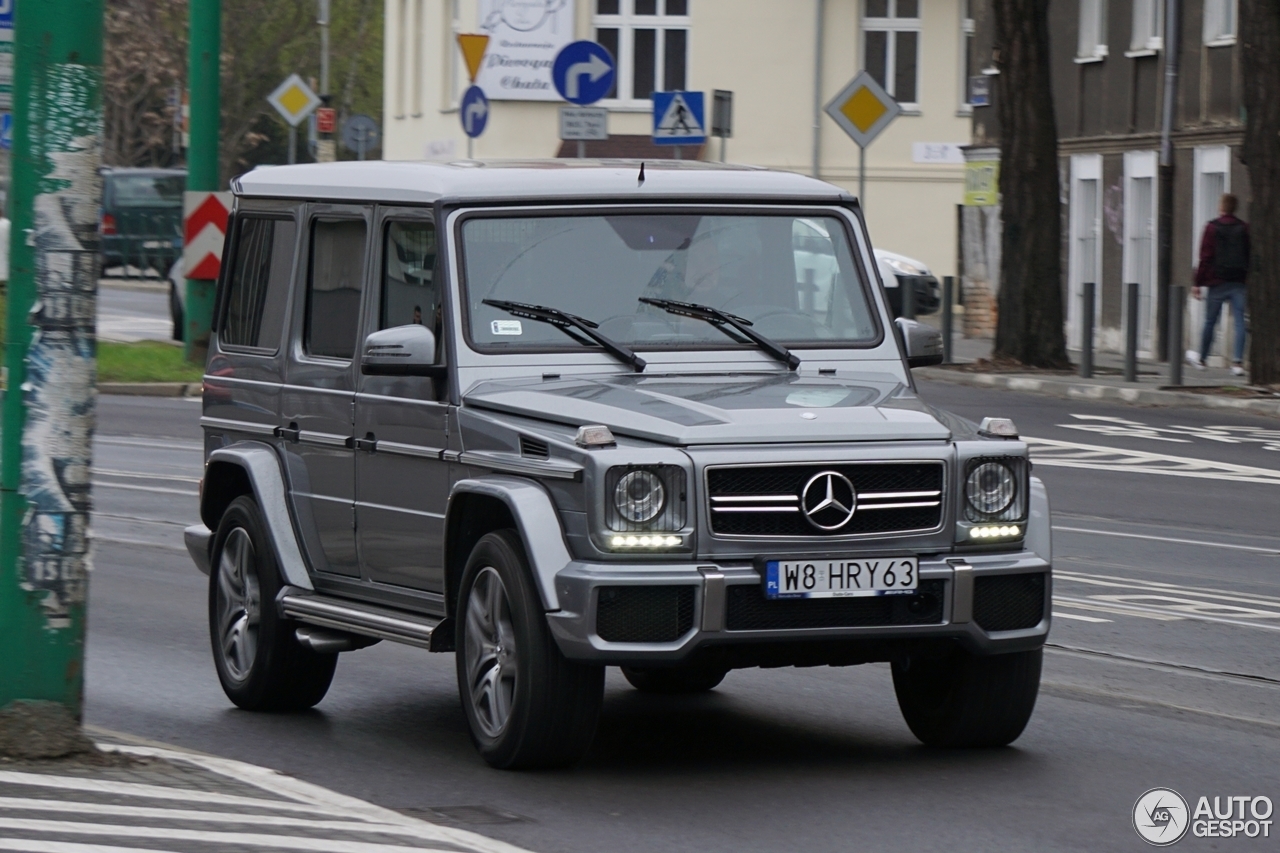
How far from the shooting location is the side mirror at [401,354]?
8.06 m

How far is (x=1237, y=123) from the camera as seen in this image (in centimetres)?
3231

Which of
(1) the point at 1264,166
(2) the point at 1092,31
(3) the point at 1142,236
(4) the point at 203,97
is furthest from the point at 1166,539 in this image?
(2) the point at 1092,31

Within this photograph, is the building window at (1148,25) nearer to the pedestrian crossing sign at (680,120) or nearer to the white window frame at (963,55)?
the pedestrian crossing sign at (680,120)

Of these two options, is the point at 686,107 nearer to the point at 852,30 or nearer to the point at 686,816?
the point at 686,816

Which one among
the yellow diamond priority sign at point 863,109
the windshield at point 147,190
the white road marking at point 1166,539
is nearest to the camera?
the white road marking at point 1166,539

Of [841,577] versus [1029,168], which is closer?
[841,577]

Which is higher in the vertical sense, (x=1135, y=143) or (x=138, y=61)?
(x=138, y=61)

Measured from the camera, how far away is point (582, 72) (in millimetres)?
26812

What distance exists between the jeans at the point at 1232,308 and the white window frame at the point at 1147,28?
274 inches

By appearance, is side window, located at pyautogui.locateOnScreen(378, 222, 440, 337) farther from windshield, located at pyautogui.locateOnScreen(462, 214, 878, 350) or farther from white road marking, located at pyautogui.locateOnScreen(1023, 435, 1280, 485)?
white road marking, located at pyautogui.locateOnScreen(1023, 435, 1280, 485)

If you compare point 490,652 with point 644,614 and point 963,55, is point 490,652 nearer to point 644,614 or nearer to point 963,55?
point 644,614

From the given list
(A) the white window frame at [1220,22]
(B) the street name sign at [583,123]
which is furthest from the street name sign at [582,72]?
(A) the white window frame at [1220,22]

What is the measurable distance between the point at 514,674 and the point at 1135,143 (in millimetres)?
29477

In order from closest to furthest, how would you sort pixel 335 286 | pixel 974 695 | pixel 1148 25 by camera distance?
pixel 974 695 < pixel 335 286 < pixel 1148 25
